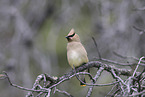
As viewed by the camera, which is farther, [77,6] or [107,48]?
[77,6]

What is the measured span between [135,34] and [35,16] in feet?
7.69

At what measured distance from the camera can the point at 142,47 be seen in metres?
4.76

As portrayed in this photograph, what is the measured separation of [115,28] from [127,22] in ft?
0.90

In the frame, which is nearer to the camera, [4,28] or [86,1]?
[86,1]

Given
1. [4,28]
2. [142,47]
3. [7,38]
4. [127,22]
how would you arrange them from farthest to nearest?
[7,38] < [4,28] < [127,22] < [142,47]

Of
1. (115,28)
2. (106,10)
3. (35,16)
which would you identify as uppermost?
(35,16)

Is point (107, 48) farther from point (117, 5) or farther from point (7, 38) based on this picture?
point (7, 38)

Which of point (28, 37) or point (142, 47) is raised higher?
point (28, 37)

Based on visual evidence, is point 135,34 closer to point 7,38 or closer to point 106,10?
point 106,10

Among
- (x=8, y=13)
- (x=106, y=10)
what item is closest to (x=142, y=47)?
(x=106, y=10)

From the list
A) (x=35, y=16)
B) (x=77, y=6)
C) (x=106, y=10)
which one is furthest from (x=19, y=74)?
(x=106, y=10)

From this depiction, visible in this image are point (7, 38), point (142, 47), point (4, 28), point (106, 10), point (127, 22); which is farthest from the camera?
point (7, 38)

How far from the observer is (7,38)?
7.04 m

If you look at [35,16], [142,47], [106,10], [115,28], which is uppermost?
[35,16]
